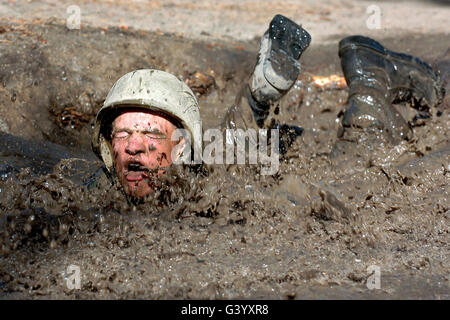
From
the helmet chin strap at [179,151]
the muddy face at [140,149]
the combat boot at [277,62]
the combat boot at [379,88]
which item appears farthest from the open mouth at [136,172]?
the combat boot at [379,88]

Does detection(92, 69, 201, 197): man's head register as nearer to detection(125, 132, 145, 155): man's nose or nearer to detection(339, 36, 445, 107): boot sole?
detection(125, 132, 145, 155): man's nose

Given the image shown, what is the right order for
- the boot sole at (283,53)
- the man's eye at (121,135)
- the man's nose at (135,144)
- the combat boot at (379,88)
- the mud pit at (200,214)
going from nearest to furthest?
the mud pit at (200,214) → the man's nose at (135,144) → the man's eye at (121,135) → the boot sole at (283,53) → the combat boot at (379,88)

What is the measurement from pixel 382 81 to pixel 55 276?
3525 millimetres

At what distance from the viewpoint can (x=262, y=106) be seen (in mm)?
4711

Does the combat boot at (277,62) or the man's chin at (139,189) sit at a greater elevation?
the combat boot at (277,62)

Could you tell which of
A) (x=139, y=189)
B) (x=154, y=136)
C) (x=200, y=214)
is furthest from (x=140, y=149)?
(x=200, y=214)

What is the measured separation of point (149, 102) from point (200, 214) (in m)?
0.84

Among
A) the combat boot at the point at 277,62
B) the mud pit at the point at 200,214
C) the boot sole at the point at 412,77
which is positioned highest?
the boot sole at the point at 412,77

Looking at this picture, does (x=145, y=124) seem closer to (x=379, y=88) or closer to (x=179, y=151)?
(x=179, y=151)

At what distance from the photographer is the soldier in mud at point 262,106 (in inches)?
160

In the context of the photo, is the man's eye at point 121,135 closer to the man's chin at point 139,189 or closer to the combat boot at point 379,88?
the man's chin at point 139,189

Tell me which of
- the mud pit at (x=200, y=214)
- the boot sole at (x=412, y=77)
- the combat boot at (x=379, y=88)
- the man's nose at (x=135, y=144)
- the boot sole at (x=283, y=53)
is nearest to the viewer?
the mud pit at (x=200, y=214)

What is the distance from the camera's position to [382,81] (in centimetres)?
539
